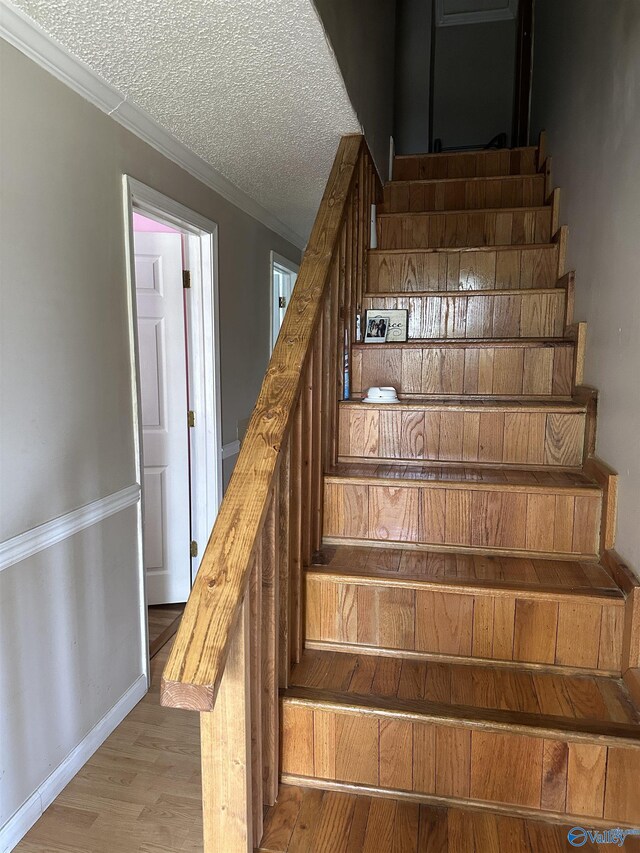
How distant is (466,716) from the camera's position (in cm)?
131

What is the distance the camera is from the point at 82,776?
176 centimetres

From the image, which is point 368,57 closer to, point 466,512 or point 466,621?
point 466,512

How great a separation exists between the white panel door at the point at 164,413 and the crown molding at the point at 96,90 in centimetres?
39

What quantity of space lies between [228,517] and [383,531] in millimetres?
864

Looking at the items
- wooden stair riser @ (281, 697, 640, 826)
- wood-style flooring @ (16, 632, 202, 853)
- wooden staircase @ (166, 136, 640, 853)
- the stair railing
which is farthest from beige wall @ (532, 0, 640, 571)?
wood-style flooring @ (16, 632, 202, 853)

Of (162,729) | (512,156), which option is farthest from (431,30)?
(162,729)

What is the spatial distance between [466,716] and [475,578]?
0.37m

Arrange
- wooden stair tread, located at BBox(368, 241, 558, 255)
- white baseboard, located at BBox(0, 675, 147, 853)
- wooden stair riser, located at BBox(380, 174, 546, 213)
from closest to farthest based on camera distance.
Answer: white baseboard, located at BBox(0, 675, 147, 853) → wooden stair tread, located at BBox(368, 241, 558, 255) → wooden stair riser, located at BBox(380, 174, 546, 213)

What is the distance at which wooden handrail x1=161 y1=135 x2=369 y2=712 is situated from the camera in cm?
86

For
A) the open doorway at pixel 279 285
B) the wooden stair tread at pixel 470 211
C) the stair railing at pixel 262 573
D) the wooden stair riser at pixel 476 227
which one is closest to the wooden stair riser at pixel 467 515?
the stair railing at pixel 262 573

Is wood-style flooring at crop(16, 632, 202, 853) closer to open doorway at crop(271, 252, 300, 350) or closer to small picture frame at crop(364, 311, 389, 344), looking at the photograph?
small picture frame at crop(364, 311, 389, 344)

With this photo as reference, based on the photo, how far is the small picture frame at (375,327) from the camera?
244 cm

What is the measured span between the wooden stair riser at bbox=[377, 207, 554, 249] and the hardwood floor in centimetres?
236

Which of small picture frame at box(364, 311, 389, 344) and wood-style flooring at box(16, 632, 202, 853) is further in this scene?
small picture frame at box(364, 311, 389, 344)
